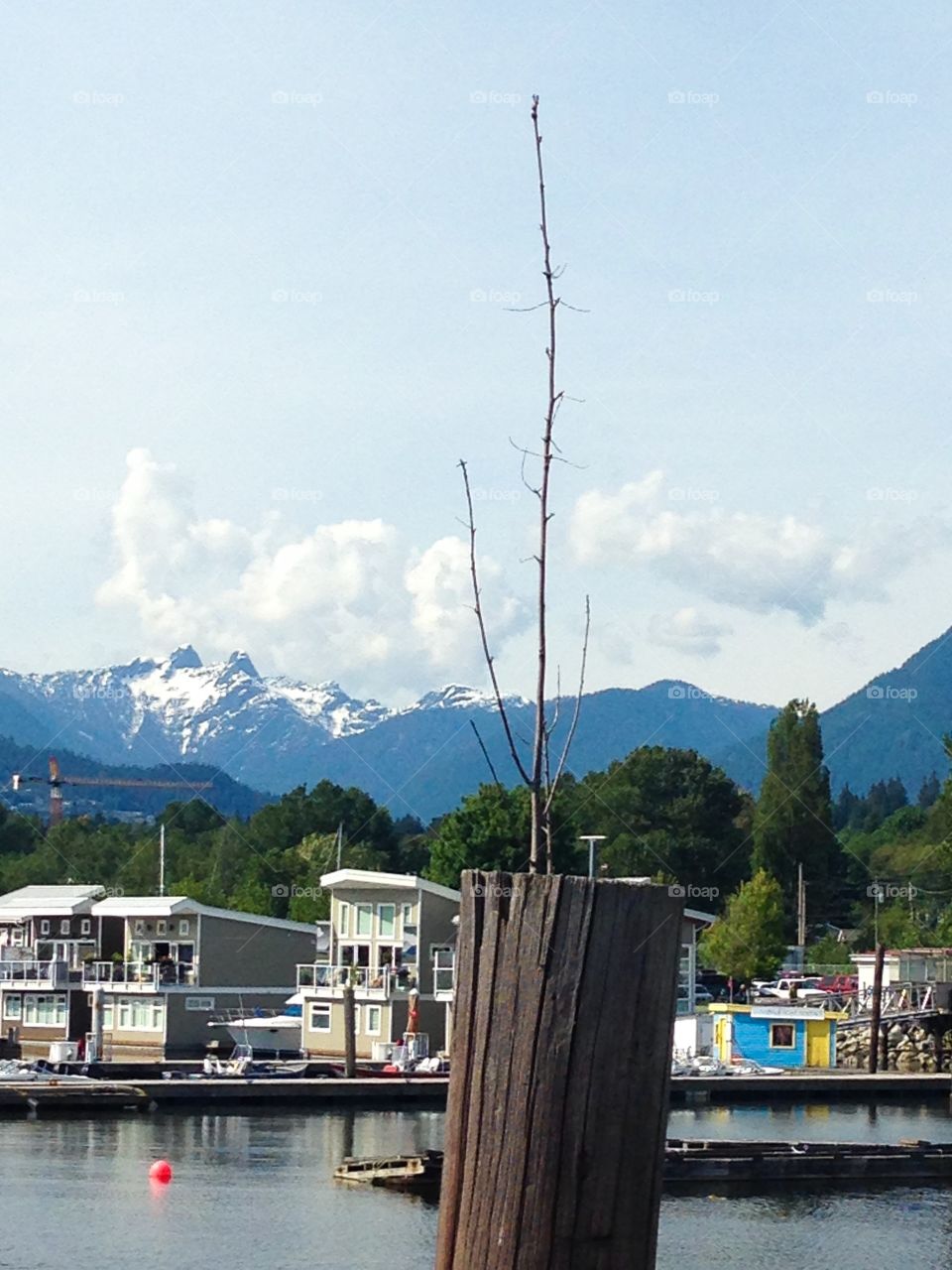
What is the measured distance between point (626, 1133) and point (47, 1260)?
102 feet

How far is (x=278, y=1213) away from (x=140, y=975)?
38.9 meters

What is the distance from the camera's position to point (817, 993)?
288 feet

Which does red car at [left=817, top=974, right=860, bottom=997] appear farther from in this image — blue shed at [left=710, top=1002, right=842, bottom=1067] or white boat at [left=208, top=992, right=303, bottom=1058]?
white boat at [left=208, top=992, right=303, bottom=1058]

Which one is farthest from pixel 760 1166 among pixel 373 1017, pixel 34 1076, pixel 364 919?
pixel 364 919

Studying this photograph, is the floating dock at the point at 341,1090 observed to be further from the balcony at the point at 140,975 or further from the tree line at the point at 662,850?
the tree line at the point at 662,850

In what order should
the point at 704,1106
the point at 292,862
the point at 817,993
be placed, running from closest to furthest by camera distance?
the point at 704,1106 → the point at 817,993 → the point at 292,862

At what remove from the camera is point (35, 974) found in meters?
78.5

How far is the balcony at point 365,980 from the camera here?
2864 inches

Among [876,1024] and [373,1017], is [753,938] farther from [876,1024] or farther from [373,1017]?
[373,1017]

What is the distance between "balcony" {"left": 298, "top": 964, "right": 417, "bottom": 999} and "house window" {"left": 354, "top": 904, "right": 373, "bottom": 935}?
6.11 feet

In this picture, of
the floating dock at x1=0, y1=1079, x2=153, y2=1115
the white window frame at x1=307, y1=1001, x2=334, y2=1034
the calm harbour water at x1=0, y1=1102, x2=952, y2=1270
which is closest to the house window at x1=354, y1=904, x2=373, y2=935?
the white window frame at x1=307, y1=1001, x2=334, y2=1034

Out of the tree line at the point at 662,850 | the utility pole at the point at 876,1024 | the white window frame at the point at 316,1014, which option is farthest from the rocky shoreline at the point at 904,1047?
the tree line at the point at 662,850

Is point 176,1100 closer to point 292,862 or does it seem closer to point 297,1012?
point 297,1012

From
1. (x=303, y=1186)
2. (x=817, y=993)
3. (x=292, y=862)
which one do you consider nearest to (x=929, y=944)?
(x=817, y=993)
